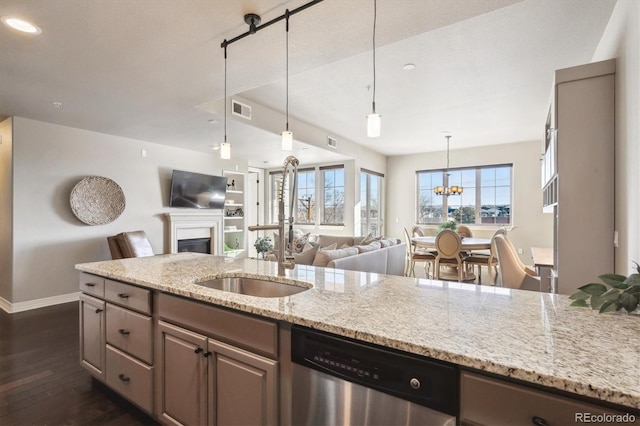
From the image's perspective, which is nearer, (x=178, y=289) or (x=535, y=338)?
(x=535, y=338)

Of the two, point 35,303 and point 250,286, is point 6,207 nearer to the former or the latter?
point 35,303

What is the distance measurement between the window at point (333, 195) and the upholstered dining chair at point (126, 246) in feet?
14.2

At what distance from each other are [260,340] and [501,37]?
128 inches

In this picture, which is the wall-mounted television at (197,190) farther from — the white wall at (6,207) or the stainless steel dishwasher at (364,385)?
the stainless steel dishwasher at (364,385)

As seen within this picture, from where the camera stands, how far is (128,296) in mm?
1894

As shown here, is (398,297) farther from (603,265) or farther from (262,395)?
(603,265)

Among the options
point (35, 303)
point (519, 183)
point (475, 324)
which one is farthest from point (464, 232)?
point (35, 303)

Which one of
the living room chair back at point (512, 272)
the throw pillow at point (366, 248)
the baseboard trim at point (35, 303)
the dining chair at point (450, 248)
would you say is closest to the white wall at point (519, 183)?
the dining chair at point (450, 248)

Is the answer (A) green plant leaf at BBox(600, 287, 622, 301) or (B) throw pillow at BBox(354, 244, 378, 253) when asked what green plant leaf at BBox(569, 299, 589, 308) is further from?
(B) throw pillow at BBox(354, 244, 378, 253)

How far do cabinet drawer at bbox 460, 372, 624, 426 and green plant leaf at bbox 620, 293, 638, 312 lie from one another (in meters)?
0.58

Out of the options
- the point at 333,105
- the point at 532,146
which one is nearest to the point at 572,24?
the point at 333,105

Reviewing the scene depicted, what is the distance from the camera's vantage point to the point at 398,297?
4.64ft

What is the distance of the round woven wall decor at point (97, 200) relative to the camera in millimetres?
4598

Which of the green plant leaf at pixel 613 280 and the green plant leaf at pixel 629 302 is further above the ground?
the green plant leaf at pixel 613 280
